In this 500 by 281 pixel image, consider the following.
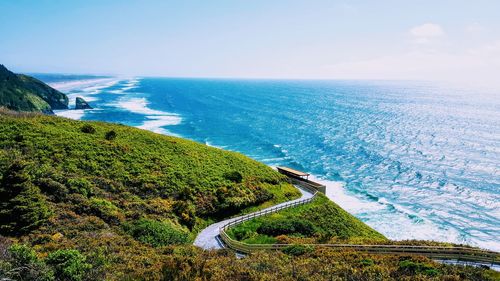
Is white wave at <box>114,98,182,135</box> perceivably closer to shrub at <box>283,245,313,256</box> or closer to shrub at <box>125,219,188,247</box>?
shrub at <box>125,219,188,247</box>

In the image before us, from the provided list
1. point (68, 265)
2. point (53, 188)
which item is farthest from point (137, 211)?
point (68, 265)

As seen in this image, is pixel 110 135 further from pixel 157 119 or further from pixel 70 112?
pixel 70 112

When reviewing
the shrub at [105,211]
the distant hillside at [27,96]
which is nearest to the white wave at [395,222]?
the shrub at [105,211]

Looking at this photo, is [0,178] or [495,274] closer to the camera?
[495,274]

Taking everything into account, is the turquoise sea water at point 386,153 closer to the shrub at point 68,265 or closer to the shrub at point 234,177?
the shrub at point 234,177

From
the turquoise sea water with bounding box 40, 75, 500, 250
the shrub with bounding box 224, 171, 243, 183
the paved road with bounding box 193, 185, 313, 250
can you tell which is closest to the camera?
the paved road with bounding box 193, 185, 313, 250

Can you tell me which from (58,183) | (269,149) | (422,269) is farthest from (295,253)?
(269,149)

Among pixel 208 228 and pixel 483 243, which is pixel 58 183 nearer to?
pixel 208 228

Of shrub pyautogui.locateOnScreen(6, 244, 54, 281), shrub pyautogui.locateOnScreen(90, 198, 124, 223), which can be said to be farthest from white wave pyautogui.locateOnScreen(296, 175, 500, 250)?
shrub pyautogui.locateOnScreen(6, 244, 54, 281)
